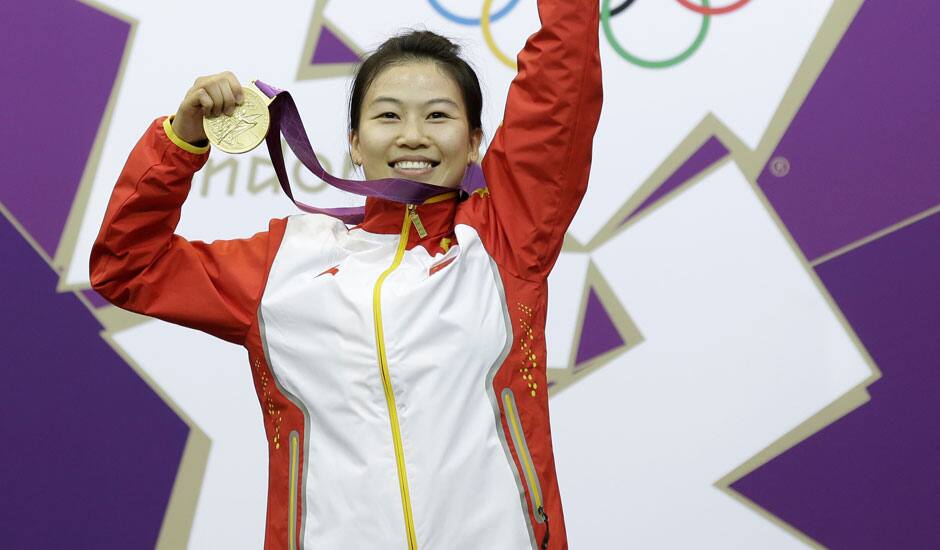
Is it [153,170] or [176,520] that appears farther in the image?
[176,520]

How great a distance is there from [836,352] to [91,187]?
4.25 ft

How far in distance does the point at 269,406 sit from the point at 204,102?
32cm

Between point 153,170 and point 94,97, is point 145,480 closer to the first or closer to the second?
point 94,97

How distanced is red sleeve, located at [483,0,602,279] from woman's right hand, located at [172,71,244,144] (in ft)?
0.89

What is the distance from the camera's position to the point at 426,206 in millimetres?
1286

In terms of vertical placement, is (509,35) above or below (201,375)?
above

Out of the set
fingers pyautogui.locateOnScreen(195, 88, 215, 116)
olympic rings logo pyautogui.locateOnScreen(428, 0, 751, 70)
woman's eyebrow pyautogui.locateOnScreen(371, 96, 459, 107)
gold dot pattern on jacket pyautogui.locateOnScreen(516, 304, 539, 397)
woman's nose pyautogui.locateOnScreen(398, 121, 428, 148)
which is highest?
olympic rings logo pyautogui.locateOnScreen(428, 0, 751, 70)

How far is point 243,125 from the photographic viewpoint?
118cm

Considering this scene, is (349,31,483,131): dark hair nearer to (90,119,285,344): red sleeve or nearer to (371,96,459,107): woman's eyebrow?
(371,96,459,107): woman's eyebrow

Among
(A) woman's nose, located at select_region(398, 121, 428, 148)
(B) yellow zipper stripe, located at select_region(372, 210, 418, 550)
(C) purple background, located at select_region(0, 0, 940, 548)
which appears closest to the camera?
(B) yellow zipper stripe, located at select_region(372, 210, 418, 550)

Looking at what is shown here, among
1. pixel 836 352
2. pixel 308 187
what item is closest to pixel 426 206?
pixel 308 187

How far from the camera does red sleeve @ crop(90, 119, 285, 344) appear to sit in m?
1.20

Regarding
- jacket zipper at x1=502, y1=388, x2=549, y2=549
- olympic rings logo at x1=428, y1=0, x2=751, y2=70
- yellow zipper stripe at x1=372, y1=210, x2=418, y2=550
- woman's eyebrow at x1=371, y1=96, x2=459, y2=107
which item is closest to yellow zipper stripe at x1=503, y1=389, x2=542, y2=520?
jacket zipper at x1=502, y1=388, x2=549, y2=549

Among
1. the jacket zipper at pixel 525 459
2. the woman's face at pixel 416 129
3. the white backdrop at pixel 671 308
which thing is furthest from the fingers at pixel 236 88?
the white backdrop at pixel 671 308
